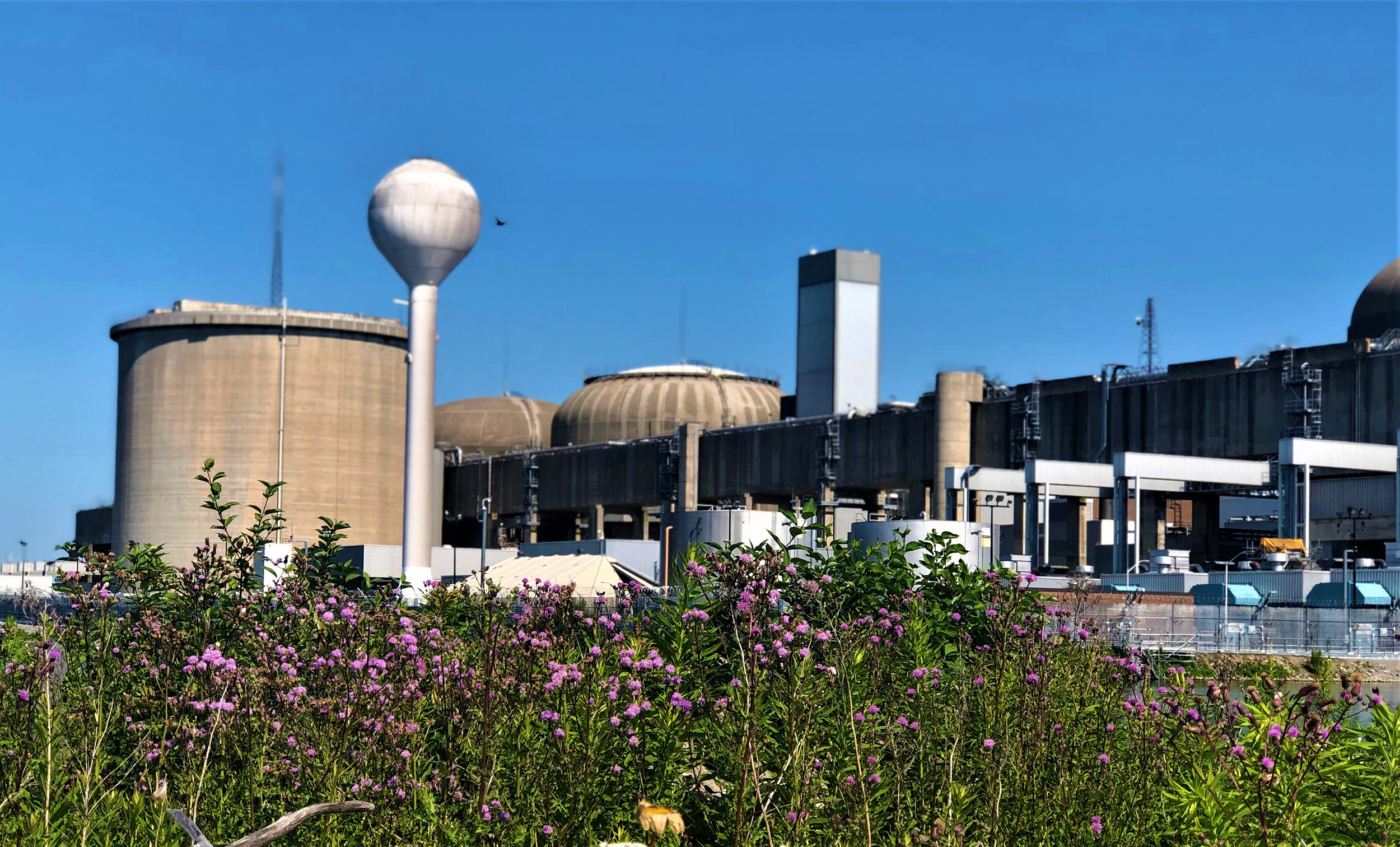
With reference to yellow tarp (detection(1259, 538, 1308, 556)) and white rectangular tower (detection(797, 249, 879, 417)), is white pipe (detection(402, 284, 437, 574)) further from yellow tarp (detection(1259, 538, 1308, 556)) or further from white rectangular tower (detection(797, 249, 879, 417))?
yellow tarp (detection(1259, 538, 1308, 556))

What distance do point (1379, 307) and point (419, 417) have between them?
136 ft

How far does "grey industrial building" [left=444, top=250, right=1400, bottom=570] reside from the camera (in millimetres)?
60281

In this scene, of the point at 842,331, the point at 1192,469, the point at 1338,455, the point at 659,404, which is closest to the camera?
the point at 1338,455

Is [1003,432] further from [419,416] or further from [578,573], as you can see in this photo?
[578,573]

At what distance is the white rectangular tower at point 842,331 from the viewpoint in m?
79.4

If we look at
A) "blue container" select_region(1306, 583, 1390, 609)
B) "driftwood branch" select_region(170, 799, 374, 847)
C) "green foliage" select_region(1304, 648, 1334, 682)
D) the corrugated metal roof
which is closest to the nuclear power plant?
the corrugated metal roof

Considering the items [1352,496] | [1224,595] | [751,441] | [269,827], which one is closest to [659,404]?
[751,441]

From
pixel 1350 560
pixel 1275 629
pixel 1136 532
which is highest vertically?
pixel 1136 532

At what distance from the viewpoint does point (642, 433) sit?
93.9 meters

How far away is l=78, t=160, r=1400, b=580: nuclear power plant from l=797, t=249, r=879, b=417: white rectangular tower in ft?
0.38

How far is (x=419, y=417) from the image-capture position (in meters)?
68.4

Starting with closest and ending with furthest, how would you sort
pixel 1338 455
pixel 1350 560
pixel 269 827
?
pixel 269 827 → pixel 1338 455 → pixel 1350 560

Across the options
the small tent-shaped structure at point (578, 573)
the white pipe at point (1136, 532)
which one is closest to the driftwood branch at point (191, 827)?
the small tent-shaped structure at point (578, 573)

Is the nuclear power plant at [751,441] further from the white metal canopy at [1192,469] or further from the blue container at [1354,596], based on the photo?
the blue container at [1354,596]
